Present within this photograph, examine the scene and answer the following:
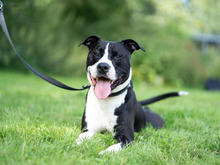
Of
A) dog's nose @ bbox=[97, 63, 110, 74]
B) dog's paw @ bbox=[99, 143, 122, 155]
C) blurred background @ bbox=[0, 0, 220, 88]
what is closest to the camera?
dog's paw @ bbox=[99, 143, 122, 155]

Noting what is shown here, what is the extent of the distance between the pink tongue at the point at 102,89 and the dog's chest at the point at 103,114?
0.18m

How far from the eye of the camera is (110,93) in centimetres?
291

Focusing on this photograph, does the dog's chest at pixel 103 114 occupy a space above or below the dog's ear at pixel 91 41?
below

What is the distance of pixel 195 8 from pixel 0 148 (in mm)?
20080

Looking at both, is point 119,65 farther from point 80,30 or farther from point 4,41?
point 80,30

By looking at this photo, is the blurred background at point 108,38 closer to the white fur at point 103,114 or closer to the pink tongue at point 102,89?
the white fur at point 103,114

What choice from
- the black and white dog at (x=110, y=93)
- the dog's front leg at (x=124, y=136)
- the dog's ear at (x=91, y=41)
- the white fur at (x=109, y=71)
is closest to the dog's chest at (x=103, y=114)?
the black and white dog at (x=110, y=93)

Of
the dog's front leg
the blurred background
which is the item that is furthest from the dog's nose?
the blurred background

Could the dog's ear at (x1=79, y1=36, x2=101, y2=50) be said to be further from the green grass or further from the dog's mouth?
the green grass

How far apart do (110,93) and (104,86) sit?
0.11m

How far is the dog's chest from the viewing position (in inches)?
117

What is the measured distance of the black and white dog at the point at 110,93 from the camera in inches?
111

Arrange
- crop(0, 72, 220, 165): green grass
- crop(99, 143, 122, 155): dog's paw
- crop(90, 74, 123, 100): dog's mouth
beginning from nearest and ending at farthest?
crop(0, 72, 220, 165): green grass
crop(99, 143, 122, 155): dog's paw
crop(90, 74, 123, 100): dog's mouth

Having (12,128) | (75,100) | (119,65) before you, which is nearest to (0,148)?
(12,128)
